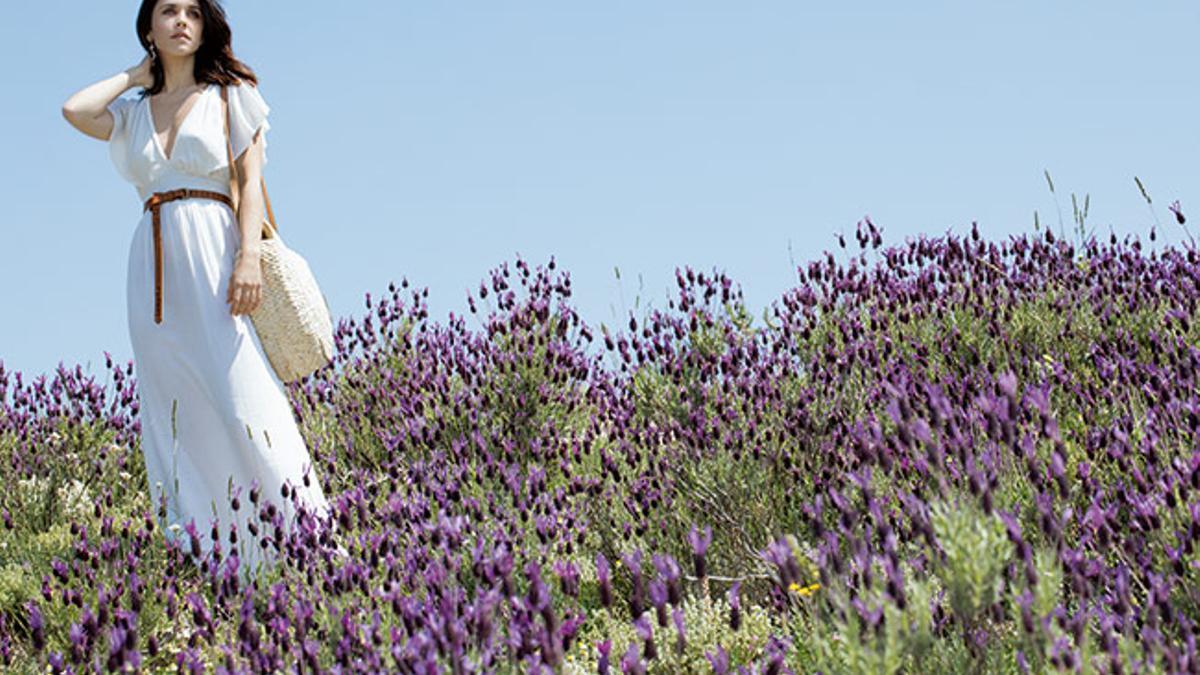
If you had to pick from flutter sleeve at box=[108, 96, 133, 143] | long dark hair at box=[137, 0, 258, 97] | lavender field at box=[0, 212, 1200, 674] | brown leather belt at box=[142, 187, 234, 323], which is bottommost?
lavender field at box=[0, 212, 1200, 674]

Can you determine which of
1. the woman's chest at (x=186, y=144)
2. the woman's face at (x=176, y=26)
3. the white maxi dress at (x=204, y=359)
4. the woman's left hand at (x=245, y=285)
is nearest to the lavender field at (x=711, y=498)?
the white maxi dress at (x=204, y=359)

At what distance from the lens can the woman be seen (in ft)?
14.6

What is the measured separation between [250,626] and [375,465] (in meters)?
3.49

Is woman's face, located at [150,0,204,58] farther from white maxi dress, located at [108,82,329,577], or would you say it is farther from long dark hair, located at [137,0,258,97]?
white maxi dress, located at [108,82,329,577]

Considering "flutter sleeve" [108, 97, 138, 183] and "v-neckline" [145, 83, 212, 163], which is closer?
"v-neckline" [145, 83, 212, 163]

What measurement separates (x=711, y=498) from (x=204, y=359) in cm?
186

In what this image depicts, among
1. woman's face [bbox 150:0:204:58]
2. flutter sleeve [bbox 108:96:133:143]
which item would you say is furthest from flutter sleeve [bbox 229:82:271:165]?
flutter sleeve [bbox 108:96:133:143]

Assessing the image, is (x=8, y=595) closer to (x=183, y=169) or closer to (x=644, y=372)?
(x=183, y=169)

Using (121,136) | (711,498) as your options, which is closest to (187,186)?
(121,136)

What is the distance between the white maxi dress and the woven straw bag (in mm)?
39

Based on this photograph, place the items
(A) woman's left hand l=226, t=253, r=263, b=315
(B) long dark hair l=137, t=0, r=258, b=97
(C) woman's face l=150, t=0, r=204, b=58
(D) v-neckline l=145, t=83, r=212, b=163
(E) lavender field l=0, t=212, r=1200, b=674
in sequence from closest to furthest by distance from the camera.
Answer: (E) lavender field l=0, t=212, r=1200, b=674, (A) woman's left hand l=226, t=253, r=263, b=315, (D) v-neckline l=145, t=83, r=212, b=163, (C) woman's face l=150, t=0, r=204, b=58, (B) long dark hair l=137, t=0, r=258, b=97

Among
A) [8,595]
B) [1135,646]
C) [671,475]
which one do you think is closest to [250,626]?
[1135,646]

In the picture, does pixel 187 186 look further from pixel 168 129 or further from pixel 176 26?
pixel 176 26

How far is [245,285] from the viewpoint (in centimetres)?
444
